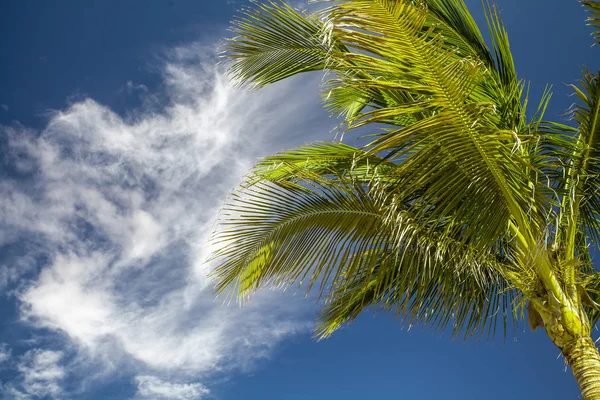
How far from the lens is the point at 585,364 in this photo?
15.4 feet

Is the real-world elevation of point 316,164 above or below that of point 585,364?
above

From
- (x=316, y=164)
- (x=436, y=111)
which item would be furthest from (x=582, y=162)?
(x=316, y=164)

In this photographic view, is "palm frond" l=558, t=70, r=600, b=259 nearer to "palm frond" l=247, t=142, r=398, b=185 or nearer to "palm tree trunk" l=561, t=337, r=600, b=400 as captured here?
"palm tree trunk" l=561, t=337, r=600, b=400

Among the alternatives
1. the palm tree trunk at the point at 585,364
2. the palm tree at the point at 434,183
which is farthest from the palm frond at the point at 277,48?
the palm tree trunk at the point at 585,364

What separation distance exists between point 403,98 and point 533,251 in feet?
6.75

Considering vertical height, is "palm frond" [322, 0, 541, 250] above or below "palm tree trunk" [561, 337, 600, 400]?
above

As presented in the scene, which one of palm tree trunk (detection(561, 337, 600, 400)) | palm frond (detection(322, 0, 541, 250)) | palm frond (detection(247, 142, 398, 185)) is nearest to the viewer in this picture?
palm frond (detection(322, 0, 541, 250))

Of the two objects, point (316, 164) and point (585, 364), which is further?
point (316, 164)

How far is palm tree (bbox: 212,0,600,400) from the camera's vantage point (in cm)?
434

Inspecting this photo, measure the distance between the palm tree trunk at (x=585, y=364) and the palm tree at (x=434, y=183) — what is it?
11 millimetres

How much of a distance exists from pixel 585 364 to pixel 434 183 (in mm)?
2055

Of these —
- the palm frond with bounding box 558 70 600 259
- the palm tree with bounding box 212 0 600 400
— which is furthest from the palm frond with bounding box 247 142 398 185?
the palm frond with bounding box 558 70 600 259

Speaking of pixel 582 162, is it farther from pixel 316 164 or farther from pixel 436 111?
pixel 316 164

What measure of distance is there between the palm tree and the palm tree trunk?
0.01m
